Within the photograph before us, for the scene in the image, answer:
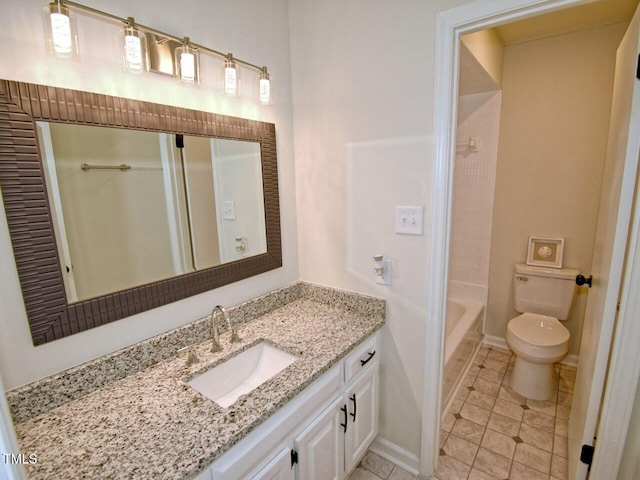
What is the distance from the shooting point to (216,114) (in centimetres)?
143

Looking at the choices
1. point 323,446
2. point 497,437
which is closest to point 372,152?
point 323,446

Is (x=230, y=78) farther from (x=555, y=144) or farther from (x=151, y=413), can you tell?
(x=555, y=144)

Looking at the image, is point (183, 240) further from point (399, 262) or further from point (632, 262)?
point (632, 262)

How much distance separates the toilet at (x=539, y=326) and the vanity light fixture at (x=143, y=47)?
2.39 meters

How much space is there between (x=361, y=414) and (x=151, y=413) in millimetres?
977

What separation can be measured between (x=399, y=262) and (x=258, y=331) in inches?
30.0

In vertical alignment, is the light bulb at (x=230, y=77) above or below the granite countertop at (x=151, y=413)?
above

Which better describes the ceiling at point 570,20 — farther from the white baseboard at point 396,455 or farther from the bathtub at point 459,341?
the white baseboard at point 396,455

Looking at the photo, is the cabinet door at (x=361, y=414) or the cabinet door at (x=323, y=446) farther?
the cabinet door at (x=361, y=414)

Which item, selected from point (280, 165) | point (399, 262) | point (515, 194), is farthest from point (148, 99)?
point (515, 194)

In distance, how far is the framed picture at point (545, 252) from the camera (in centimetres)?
253

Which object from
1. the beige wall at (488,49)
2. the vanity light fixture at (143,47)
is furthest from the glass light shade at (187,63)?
the beige wall at (488,49)

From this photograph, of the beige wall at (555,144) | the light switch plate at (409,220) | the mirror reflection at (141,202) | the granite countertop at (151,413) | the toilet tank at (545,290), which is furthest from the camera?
the toilet tank at (545,290)

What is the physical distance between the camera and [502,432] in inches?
77.3
